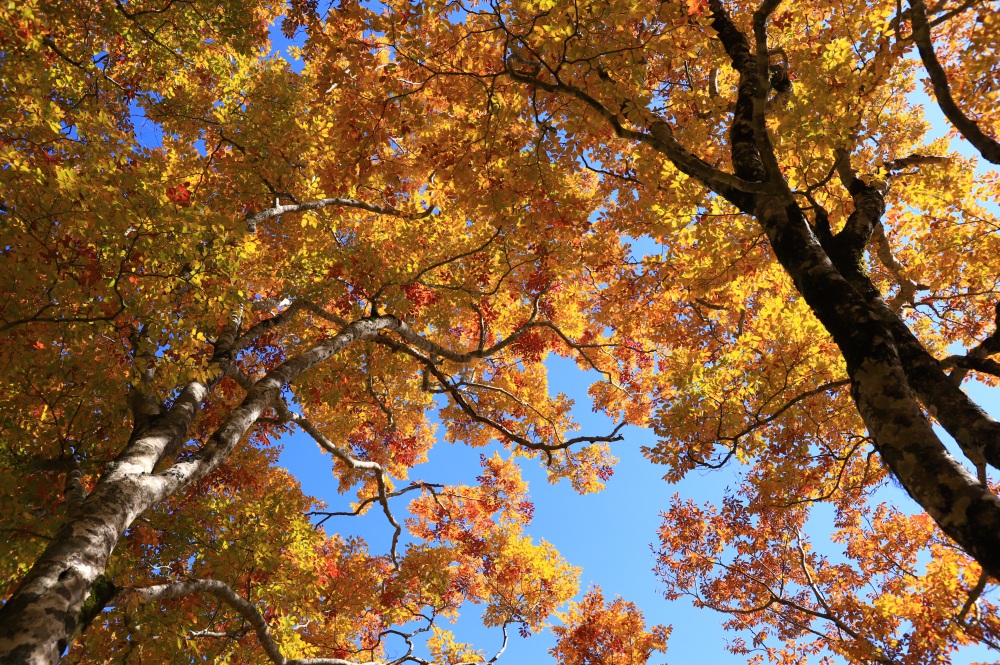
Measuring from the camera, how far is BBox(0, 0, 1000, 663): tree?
4.29 m

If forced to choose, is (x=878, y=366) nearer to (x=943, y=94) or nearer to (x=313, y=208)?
(x=943, y=94)

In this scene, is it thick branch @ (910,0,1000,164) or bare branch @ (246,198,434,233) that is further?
bare branch @ (246,198,434,233)

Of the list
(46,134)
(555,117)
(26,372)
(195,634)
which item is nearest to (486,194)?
(555,117)

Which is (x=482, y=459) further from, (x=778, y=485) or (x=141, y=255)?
(x=141, y=255)

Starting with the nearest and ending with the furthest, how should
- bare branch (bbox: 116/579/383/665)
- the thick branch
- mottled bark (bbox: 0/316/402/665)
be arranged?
mottled bark (bbox: 0/316/402/665) → the thick branch → bare branch (bbox: 116/579/383/665)

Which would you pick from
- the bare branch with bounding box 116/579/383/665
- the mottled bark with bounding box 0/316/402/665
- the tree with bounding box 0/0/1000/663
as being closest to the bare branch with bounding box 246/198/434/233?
the tree with bounding box 0/0/1000/663

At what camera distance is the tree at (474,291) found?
14.1ft

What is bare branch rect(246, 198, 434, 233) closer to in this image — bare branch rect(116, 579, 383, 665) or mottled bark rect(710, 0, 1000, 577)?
bare branch rect(116, 579, 383, 665)

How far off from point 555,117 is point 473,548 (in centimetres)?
904

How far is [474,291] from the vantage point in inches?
320

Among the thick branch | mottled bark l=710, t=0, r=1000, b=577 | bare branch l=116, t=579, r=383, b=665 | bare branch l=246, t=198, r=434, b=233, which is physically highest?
bare branch l=246, t=198, r=434, b=233

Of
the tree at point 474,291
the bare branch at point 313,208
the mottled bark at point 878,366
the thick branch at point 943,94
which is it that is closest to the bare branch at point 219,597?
the tree at point 474,291

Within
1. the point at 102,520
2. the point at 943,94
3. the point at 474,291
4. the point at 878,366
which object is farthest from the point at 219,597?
the point at 943,94

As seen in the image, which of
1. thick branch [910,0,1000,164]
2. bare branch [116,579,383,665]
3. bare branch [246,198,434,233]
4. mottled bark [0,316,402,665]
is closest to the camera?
mottled bark [0,316,402,665]
